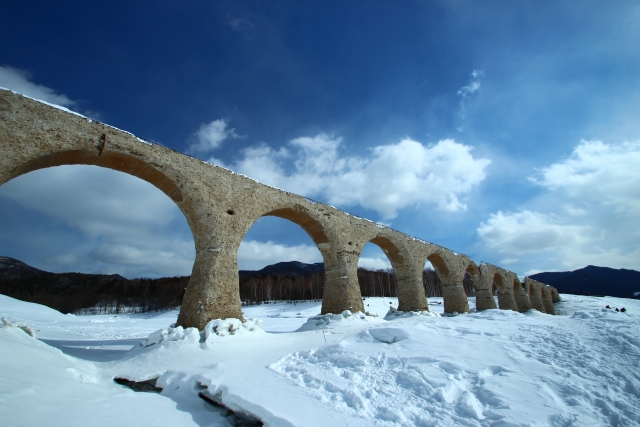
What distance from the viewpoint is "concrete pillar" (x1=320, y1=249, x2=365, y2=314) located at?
905 cm

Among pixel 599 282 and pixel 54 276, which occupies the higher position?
pixel 54 276

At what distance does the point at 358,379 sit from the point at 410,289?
30.1 feet

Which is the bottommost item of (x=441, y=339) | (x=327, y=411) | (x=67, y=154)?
(x=327, y=411)

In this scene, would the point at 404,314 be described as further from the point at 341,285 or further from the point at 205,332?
the point at 205,332

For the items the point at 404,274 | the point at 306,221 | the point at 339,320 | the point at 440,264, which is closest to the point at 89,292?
the point at 306,221

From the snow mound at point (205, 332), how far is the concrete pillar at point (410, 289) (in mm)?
7292

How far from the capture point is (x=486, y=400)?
2.76 metres

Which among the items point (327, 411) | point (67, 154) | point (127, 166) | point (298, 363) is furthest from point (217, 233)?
point (327, 411)

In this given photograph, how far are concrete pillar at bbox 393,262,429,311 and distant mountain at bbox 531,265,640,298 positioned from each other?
250 ft

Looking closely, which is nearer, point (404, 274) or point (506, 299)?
point (404, 274)

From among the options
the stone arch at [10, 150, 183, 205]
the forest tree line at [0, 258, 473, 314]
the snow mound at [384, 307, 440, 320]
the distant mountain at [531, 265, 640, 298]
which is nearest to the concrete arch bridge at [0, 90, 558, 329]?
the stone arch at [10, 150, 183, 205]

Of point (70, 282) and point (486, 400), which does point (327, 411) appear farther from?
point (70, 282)

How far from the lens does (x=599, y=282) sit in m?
74.8

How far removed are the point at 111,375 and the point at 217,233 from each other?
3231 mm
